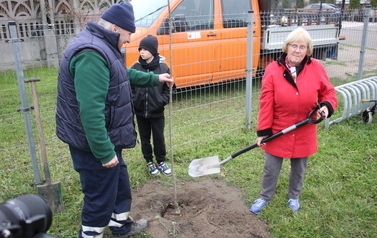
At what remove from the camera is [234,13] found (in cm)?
705

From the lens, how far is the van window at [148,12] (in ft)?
20.7

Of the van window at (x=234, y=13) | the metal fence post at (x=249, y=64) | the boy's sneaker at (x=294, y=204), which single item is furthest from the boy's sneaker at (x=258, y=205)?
the van window at (x=234, y=13)

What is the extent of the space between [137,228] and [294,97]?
1.72 meters

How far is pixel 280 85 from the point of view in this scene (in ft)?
9.85

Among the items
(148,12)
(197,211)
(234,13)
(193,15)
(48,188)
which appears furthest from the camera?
(234,13)

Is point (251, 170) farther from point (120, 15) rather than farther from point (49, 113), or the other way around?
point (49, 113)

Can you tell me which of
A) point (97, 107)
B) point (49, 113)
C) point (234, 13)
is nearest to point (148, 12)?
point (234, 13)

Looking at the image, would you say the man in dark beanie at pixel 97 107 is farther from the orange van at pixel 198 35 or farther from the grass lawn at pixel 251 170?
the orange van at pixel 198 35

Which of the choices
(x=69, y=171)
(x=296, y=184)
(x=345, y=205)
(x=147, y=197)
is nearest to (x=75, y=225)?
(x=147, y=197)

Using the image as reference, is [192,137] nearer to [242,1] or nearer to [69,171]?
[69,171]

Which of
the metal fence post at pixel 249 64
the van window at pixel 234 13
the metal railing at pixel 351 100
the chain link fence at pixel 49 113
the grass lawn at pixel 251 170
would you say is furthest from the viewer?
the van window at pixel 234 13

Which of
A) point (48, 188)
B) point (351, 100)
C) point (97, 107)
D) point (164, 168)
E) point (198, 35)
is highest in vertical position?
point (198, 35)

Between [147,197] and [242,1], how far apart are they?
4.96 metres

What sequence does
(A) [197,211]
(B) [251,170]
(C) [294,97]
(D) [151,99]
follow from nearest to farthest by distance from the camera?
1. (C) [294,97]
2. (A) [197,211]
3. (D) [151,99]
4. (B) [251,170]
